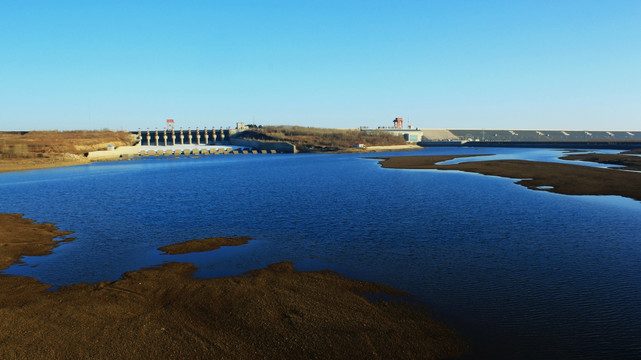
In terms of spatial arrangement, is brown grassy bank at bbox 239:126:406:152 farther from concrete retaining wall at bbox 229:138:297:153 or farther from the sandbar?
the sandbar

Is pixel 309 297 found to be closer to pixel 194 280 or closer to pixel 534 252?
pixel 194 280

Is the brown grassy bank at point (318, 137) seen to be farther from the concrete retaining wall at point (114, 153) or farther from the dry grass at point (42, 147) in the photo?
the dry grass at point (42, 147)

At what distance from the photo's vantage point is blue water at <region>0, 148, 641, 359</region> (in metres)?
11.2

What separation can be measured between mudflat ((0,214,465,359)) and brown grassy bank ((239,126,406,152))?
140m

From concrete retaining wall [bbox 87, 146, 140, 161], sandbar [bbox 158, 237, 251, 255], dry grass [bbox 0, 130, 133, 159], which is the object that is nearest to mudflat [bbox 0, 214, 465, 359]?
sandbar [bbox 158, 237, 251, 255]

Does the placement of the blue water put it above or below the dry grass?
below

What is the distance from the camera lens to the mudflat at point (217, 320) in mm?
9609

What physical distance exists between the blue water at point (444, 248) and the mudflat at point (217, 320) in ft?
3.79

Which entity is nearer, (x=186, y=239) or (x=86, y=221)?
(x=186, y=239)

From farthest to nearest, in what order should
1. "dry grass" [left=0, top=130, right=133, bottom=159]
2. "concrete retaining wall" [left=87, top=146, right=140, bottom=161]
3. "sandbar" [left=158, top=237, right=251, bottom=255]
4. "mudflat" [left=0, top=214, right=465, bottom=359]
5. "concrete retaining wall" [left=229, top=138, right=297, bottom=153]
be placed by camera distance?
"concrete retaining wall" [left=229, top=138, right=297, bottom=153] → "concrete retaining wall" [left=87, top=146, right=140, bottom=161] → "dry grass" [left=0, top=130, right=133, bottom=159] → "sandbar" [left=158, top=237, right=251, bottom=255] → "mudflat" [left=0, top=214, right=465, bottom=359]

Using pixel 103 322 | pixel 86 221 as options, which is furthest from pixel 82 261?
pixel 86 221

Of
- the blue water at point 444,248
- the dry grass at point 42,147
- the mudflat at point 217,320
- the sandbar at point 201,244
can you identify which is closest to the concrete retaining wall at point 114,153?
the dry grass at point 42,147

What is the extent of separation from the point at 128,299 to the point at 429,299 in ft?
31.2

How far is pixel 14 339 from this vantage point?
10.1 metres
